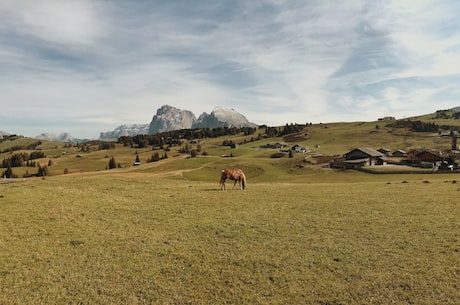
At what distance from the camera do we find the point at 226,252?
53.4 feet

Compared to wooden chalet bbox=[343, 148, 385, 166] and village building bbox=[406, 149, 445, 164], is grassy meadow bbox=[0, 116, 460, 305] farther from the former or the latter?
village building bbox=[406, 149, 445, 164]

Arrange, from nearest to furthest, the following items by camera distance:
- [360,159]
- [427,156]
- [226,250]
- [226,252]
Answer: [226,252], [226,250], [360,159], [427,156]

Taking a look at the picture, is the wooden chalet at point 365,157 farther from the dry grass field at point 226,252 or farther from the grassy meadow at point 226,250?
the dry grass field at point 226,252

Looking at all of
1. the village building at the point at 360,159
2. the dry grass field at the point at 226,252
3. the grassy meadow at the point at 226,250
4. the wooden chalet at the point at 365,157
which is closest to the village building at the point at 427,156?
the wooden chalet at the point at 365,157

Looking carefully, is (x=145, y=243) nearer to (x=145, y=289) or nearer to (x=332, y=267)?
(x=145, y=289)

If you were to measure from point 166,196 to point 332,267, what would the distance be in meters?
19.6

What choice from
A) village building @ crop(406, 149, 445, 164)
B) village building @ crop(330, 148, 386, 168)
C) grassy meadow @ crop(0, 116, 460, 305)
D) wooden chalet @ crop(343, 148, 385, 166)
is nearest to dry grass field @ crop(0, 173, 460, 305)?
grassy meadow @ crop(0, 116, 460, 305)

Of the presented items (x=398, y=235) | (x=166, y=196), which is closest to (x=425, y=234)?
(x=398, y=235)

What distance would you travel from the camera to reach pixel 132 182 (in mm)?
41688

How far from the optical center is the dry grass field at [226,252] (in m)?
12.5

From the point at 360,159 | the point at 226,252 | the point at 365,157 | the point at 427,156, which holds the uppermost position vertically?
the point at 226,252

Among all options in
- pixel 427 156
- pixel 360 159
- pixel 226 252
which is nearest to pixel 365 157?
pixel 360 159

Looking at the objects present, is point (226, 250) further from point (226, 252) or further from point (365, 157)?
point (365, 157)

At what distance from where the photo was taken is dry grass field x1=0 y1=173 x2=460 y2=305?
40.9 ft
